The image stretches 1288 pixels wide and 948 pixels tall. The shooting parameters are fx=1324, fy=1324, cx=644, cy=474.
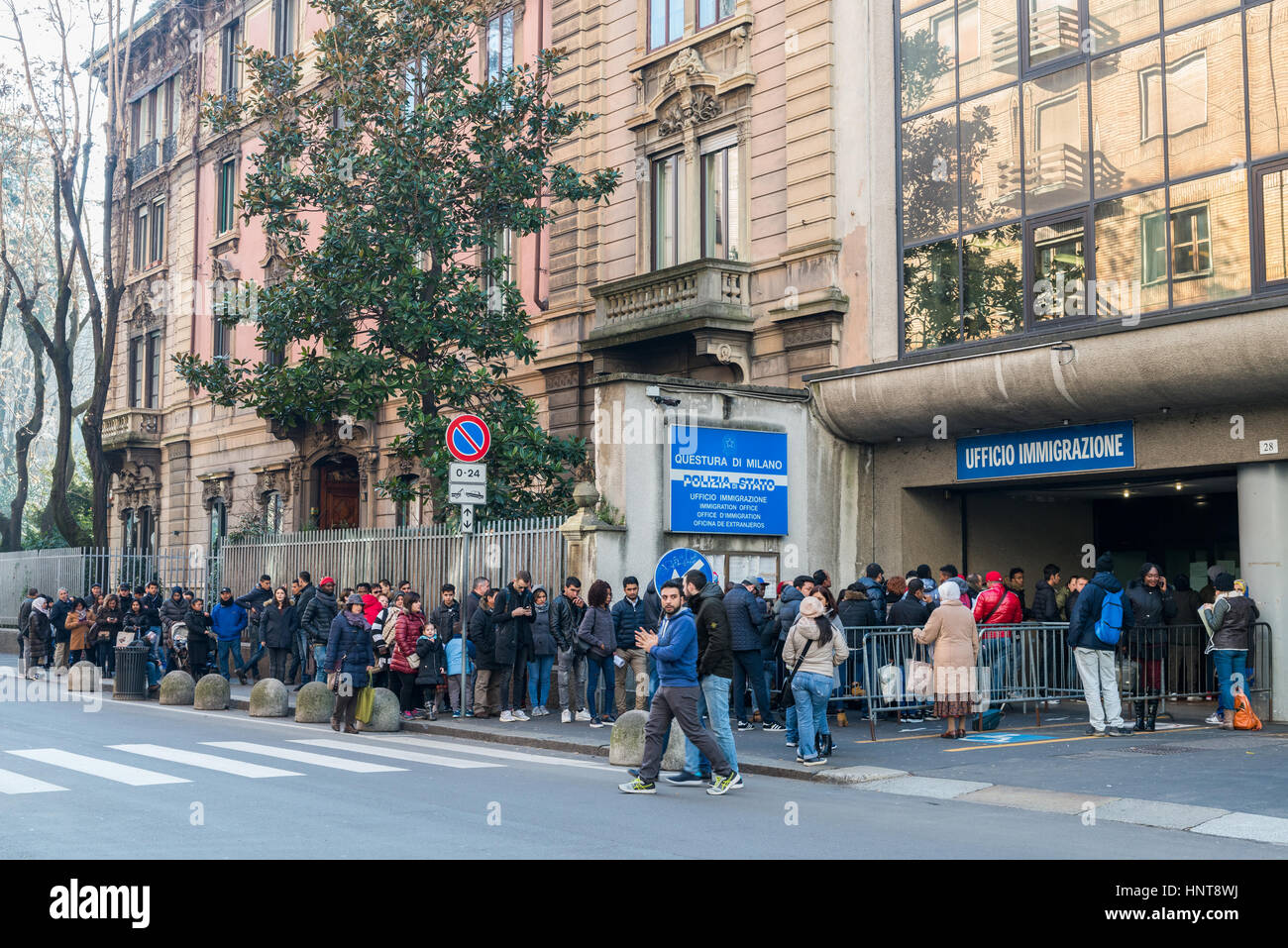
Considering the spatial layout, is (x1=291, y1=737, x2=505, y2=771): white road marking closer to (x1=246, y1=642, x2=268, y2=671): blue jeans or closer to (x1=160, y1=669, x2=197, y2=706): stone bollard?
(x1=160, y1=669, x2=197, y2=706): stone bollard

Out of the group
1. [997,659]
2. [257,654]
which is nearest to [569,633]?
[997,659]

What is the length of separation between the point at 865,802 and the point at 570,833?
3.01 metres

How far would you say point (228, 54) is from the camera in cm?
3675

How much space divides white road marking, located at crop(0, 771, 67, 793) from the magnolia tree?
406 inches

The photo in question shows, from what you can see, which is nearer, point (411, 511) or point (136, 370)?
point (411, 511)

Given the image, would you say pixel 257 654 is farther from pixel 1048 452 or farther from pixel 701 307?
pixel 1048 452

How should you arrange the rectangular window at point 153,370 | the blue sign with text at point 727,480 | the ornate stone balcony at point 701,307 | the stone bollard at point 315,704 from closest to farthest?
1. the stone bollard at point 315,704
2. the blue sign with text at point 727,480
3. the ornate stone balcony at point 701,307
4. the rectangular window at point 153,370

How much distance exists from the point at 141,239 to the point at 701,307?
26922mm

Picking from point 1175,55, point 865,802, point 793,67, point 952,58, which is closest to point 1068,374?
point 1175,55

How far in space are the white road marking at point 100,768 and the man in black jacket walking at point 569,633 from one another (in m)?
5.88

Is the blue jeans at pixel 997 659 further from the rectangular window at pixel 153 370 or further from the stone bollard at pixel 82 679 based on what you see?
the rectangular window at pixel 153 370

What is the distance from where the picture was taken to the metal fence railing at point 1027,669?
15.4m

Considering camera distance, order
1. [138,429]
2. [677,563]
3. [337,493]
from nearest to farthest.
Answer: [677,563] < [337,493] < [138,429]

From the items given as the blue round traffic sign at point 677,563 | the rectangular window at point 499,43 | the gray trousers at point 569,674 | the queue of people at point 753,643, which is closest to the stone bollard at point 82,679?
the queue of people at point 753,643
